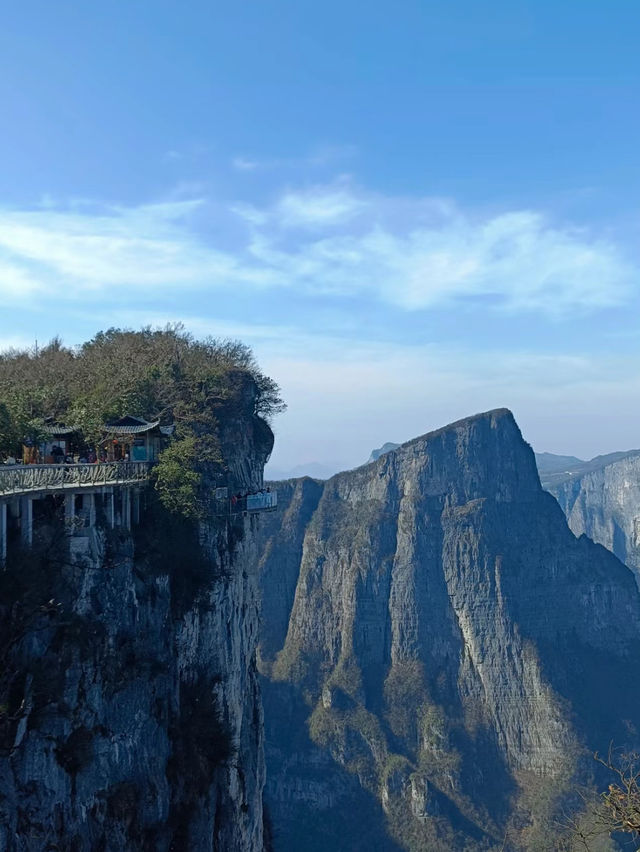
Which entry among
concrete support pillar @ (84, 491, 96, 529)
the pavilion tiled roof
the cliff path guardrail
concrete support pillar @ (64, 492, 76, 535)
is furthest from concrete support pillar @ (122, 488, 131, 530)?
the pavilion tiled roof

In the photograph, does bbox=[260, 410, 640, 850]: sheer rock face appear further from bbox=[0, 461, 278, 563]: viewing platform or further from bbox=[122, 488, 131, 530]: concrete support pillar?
bbox=[0, 461, 278, 563]: viewing platform

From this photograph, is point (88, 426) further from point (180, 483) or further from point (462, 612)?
point (462, 612)

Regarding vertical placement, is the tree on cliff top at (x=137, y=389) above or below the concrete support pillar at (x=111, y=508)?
above

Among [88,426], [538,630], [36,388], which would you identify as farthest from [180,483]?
Result: [538,630]

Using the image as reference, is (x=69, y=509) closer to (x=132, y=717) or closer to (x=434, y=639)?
(x=132, y=717)

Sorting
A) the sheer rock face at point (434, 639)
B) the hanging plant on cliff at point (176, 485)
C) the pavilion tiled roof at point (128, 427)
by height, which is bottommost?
the sheer rock face at point (434, 639)

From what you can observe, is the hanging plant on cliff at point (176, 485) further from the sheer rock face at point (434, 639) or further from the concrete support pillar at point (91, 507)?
the sheer rock face at point (434, 639)

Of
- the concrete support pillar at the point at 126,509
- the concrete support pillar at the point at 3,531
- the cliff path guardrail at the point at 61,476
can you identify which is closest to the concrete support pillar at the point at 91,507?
the cliff path guardrail at the point at 61,476
